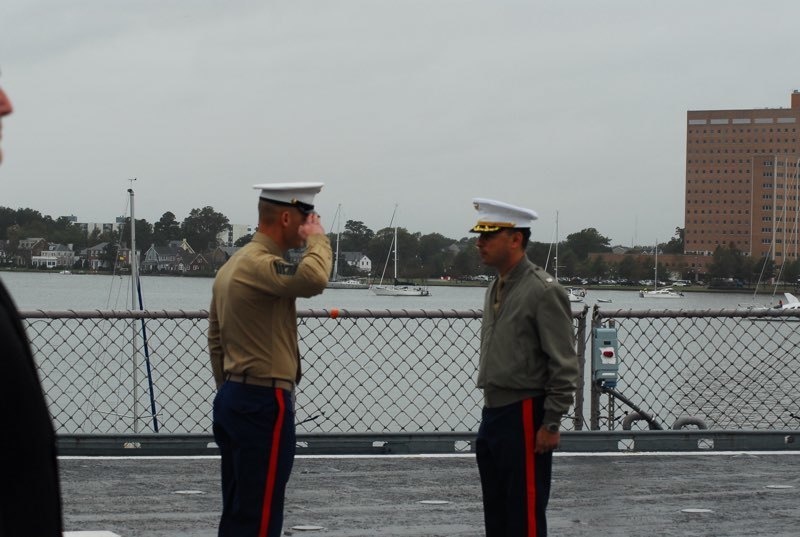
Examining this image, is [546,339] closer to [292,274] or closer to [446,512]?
[292,274]

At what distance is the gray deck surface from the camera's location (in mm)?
7168

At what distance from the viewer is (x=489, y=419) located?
5.74 meters

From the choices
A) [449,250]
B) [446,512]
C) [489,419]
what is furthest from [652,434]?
[449,250]

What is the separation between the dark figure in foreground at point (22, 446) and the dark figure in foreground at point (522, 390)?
11.4ft

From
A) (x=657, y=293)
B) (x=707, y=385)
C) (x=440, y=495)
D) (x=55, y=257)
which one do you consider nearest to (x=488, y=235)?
(x=440, y=495)

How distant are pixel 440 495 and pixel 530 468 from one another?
8.53ft

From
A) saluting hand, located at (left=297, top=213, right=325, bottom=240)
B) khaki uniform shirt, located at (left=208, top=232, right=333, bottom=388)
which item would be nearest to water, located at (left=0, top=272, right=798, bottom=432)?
khaki uniform shirt, located at (left=208, top=232, right=333, bottom=388)

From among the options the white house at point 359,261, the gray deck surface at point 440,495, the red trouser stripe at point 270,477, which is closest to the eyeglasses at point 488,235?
the red trouser stripe at point 270,477

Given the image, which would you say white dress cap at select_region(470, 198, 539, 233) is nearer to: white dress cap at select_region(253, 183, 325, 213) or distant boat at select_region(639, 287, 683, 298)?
white dress cap at select_region(253, 183, 325, 213)

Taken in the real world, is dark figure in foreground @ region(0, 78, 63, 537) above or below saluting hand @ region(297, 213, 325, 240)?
below

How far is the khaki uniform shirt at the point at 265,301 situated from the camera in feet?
17.3

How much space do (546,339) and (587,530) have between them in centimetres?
194

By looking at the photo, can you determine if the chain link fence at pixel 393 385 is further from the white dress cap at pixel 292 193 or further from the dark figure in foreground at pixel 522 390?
the white dress cap at pixel 292 193

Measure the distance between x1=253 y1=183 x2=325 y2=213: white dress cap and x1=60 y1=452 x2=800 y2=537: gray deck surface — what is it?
7.25 ft
